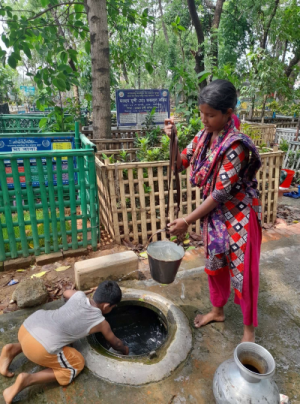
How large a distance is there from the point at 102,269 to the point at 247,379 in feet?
5.63

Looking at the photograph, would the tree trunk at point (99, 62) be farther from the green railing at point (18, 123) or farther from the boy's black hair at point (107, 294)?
the boy's black hair at point (107, 294)

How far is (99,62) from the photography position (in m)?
4.58

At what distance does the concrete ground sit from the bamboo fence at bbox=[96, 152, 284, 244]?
802mm

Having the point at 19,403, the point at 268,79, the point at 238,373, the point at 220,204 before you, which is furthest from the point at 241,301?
the point at 268,79

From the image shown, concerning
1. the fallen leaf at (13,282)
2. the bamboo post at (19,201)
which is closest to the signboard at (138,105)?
the bamboo post at (19,201)

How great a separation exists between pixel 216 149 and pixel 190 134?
2.73 m

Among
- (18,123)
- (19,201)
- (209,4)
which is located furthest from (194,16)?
(19,201)

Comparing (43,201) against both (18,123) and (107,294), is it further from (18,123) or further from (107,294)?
(18,123)

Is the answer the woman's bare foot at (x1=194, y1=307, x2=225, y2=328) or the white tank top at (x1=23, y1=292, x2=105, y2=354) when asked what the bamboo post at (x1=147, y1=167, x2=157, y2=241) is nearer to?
the woman's bare foot at (x1=194, y1=307, x2=225, y2=328)

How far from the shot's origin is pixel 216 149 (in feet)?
5.94

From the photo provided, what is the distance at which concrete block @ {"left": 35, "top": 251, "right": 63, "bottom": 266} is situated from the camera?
3.29 meters

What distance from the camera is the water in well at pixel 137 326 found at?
256 centimetres

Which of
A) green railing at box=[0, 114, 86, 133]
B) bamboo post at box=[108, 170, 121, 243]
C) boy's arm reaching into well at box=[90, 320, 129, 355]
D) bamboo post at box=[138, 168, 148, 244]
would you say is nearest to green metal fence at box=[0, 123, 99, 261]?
bamboo post at box=[108, 170, 121, 243]

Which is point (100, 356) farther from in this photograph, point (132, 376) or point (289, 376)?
point (289, 376)
